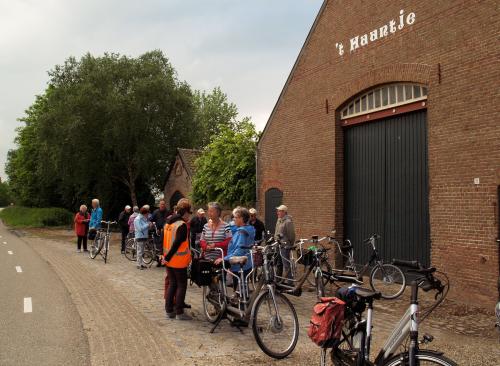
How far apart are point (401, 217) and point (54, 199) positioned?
39.5 metres

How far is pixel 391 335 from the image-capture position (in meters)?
3.81

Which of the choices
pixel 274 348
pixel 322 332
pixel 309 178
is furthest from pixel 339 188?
pixel 322 332

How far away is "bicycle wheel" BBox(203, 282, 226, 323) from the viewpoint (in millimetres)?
6852

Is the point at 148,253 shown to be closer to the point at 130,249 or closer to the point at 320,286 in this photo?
the point at 130,249

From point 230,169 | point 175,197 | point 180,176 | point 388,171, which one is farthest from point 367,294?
point 175,197

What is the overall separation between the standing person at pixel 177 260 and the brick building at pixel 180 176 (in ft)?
69.4

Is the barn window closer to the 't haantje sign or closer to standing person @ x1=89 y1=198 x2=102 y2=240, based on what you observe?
the 't haantje sign

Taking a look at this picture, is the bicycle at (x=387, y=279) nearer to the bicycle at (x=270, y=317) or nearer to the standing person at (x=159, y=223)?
the bicycle at (x=270, y=317)

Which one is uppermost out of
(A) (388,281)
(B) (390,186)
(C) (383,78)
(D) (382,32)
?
(D) (382,32)

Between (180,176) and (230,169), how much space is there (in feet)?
37.6

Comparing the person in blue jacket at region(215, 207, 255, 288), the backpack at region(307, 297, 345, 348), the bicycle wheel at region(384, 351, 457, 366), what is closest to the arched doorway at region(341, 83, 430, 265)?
the person in blue jacket at region(215, 207, 255, 288)

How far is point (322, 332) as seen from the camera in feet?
13.4

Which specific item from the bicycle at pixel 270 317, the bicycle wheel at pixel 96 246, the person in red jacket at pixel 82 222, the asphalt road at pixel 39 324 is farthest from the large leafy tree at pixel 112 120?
the bicycle at pixel 270 317

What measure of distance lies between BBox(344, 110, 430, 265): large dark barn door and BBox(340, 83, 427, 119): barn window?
1.13 ft
